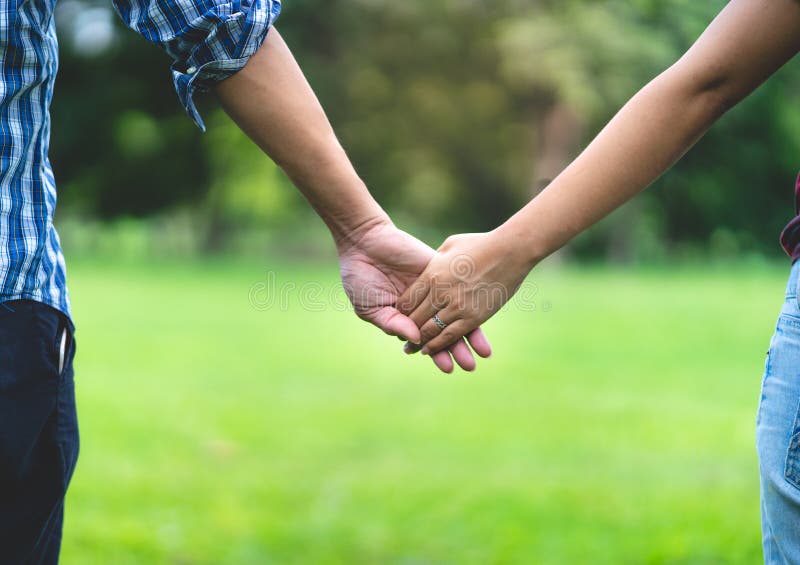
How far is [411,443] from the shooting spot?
5.29 m

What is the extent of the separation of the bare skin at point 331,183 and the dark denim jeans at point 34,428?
0.64 meters

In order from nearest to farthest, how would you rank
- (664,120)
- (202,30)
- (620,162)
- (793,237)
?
(793,237) < (202,30) < (664,120) < (620,162)

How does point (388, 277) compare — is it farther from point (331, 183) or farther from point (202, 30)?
point (202, 30)

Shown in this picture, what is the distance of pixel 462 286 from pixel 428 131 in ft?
72.9

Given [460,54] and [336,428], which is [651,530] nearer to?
[336,428]

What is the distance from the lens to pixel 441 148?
24.7 meters

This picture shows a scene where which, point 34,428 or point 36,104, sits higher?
point 36,104

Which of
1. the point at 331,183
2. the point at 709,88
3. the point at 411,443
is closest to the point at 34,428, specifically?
the point at 331,183

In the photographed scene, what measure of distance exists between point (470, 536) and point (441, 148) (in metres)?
21.6

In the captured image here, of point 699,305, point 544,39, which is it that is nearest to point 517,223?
point 699,305

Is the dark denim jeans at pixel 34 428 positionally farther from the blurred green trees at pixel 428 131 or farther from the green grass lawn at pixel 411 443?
the blurred green trees at pixel 428 131

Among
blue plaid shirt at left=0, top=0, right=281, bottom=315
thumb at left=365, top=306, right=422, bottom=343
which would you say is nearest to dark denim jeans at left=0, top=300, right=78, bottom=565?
blue plaid shirt at left=0, top=0, right=281, bottom=315

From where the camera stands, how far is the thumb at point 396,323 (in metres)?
2.56

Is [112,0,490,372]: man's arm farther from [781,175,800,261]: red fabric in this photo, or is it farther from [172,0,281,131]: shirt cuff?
[781,175,800,261]: red fabric
